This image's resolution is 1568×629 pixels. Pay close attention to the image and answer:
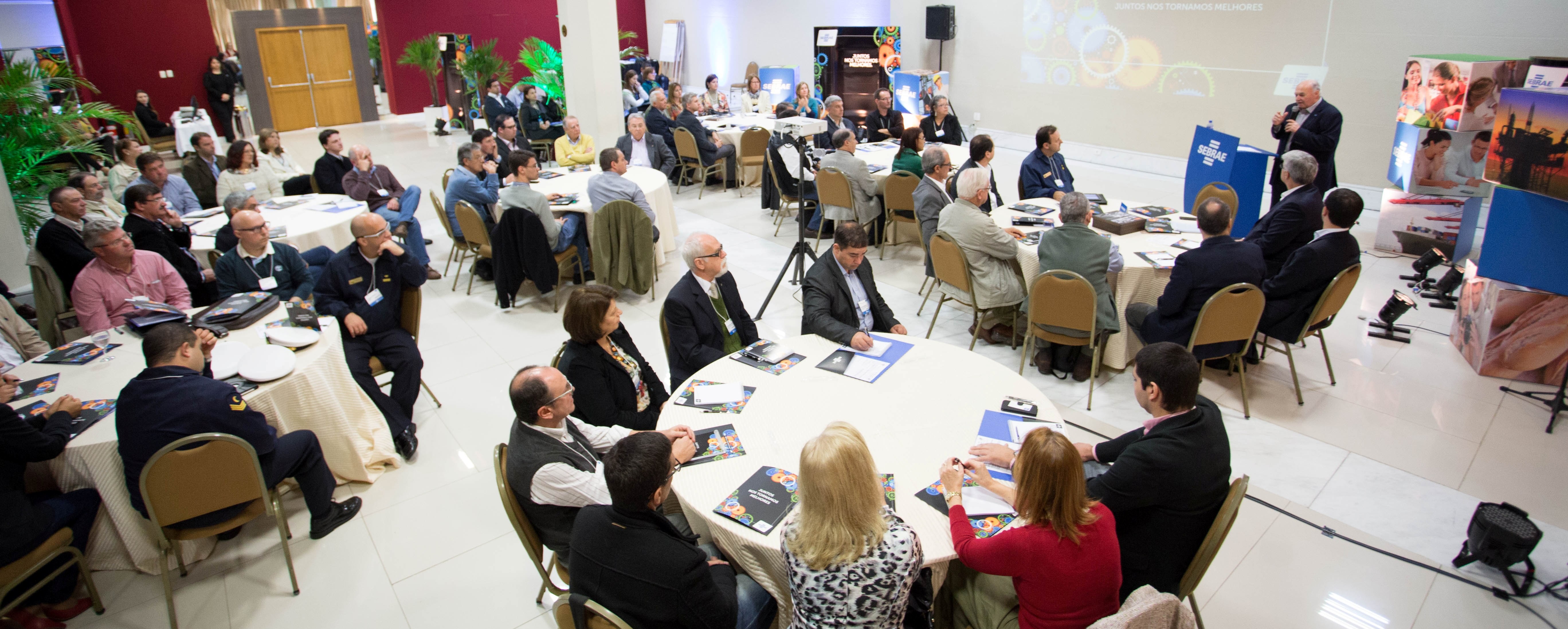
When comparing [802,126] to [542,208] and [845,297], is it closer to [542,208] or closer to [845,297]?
[542,208]

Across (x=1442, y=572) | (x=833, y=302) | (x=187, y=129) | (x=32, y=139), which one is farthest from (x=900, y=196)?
(x=187, y=129)

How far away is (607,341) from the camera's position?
3123 mm

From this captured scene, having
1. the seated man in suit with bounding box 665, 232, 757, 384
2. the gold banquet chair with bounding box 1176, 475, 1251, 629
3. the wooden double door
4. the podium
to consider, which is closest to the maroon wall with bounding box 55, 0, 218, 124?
the wooden double door

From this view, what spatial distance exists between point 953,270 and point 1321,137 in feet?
12.7

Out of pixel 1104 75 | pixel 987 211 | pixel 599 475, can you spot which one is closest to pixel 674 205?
pixel 987 211

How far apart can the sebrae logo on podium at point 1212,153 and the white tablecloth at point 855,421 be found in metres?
4.84

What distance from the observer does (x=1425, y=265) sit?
228 inches

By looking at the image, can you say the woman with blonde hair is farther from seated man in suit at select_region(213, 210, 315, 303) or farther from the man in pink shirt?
the man in pink shirt

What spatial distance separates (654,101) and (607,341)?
735cm

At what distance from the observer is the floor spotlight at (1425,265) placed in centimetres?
573

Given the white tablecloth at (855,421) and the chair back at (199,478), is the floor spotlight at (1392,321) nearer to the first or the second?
the white tablecloth at (855,421)

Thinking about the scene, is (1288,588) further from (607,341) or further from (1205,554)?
(607,341)

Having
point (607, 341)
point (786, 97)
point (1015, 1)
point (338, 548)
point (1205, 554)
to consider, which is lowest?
point (338, 548)

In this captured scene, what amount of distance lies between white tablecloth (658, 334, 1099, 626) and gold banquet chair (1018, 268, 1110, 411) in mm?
1071
